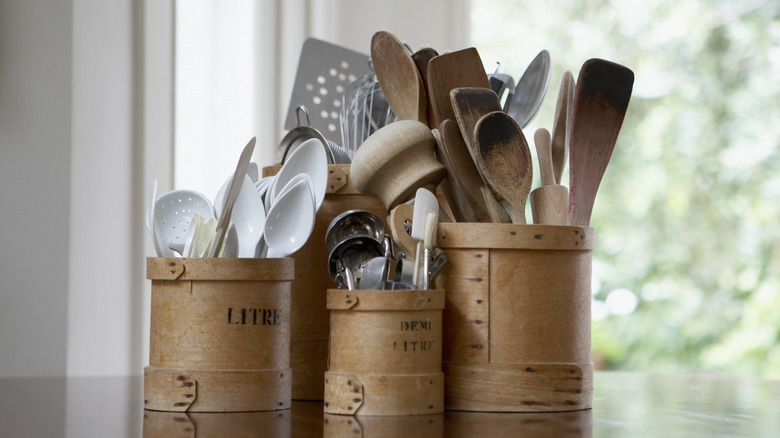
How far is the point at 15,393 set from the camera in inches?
26.4

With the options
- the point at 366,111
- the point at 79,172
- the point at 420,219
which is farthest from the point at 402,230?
the point at 79,172

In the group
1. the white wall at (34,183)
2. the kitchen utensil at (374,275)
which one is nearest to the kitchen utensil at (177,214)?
the kitchen utensil at (374,275)

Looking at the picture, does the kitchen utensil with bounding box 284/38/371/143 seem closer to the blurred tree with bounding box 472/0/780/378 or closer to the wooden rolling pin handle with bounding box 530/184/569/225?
the wooden rolling pin handle with bounding box 530/184/569/225

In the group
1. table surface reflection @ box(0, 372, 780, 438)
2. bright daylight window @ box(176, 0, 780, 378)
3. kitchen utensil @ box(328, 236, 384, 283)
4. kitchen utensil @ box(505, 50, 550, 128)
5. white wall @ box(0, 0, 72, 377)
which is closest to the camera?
table surface reflection @ box(0, 372, 780, 438)

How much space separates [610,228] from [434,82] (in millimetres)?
Answer: 2615

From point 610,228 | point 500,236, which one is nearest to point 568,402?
point 500,236

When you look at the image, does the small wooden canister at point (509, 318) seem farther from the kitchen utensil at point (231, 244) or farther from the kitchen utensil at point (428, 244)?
the kitchen utensil at point (231, 244)

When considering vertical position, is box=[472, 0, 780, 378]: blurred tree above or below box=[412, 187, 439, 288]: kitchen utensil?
above

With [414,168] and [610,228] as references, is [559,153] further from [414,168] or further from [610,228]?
[610,228]

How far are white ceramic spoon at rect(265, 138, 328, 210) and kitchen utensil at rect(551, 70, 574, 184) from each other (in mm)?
174

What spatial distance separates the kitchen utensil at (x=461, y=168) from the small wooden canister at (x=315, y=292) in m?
0.08

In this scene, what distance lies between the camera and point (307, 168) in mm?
616

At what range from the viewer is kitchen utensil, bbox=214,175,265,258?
0.58 metres

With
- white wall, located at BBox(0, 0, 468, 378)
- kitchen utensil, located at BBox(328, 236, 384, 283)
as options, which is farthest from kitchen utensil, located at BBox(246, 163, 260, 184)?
white wall, located at BBox(0, 0, 468, 378)
